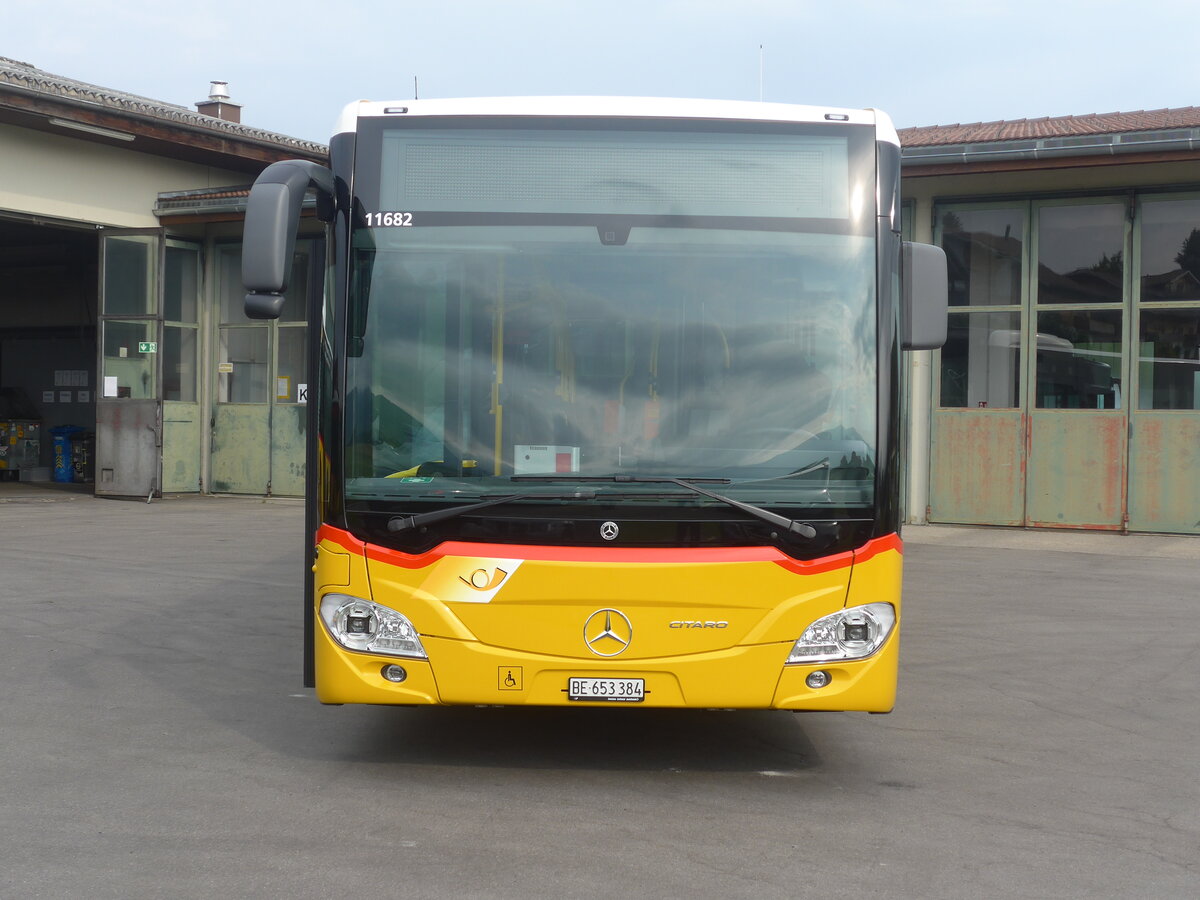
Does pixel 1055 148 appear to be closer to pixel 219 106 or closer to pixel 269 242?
pixel 269 242

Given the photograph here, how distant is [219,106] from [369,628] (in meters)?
25.0

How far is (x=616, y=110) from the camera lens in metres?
5.80

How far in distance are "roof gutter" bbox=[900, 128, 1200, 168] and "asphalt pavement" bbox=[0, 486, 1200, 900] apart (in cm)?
702

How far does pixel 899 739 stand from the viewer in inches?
263

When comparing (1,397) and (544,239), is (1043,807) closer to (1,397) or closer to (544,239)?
(544,239)

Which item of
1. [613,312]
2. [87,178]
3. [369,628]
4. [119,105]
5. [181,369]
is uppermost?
[119,105]

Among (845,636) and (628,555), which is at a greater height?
(628,555)

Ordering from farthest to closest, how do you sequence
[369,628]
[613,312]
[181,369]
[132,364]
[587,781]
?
[181,369] < [132,364] < [587,781] < [613,312] < [369,628]

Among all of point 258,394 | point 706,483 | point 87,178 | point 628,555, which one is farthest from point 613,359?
point 258,394

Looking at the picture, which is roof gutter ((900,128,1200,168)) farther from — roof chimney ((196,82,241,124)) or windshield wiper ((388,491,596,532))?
roof chimney ((196,82,241,124))

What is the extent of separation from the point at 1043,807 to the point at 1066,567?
877cm

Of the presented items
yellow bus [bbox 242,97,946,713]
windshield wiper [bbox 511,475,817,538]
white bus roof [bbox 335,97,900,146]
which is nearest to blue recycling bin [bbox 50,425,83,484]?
yellow bus [bbox 242,97,946,713]

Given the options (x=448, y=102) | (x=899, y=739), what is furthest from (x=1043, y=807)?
(x=448, y=102)

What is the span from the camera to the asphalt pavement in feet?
15.0
